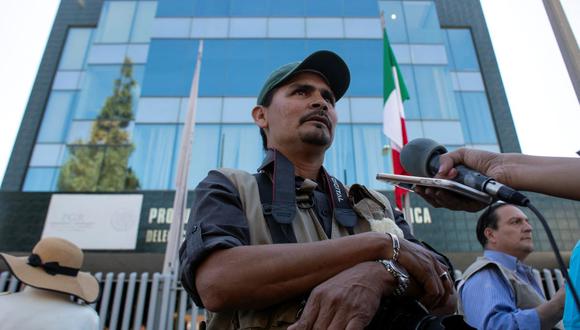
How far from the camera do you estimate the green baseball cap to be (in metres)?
2.26

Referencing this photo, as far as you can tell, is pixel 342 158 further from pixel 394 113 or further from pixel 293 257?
pixel 293 257

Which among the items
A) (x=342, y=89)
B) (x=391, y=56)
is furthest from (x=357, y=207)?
(x=391, y=56)

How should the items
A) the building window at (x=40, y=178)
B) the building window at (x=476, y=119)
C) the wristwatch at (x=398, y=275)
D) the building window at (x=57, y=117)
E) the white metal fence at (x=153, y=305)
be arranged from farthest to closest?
the building window at (x=57, y=117) < the building window at (x=476, y=119) < the building window at (x=40, y=178) < the white metal fence at (x=153, y=305) < the wristwatch at (x=398, y=275)

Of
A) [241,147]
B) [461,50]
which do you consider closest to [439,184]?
[241,147]

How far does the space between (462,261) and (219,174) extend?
11.9 metres

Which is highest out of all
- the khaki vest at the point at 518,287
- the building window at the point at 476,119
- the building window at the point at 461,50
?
the building window at the point at 461,50

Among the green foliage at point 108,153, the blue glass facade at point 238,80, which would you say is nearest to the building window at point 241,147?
the blue glass facade at point 238,80

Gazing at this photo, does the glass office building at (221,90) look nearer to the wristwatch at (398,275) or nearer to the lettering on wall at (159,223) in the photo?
the lettering on wall at (159,223)

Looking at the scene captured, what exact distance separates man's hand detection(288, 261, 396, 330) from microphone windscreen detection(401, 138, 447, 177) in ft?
1.96

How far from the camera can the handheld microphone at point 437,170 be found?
1317mm

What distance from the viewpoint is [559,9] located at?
9.59 feet

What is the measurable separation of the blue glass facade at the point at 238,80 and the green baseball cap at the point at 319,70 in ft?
37.3

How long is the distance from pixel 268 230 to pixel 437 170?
28.6 inches

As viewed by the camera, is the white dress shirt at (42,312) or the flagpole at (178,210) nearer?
the white dress shirt at (42,312)
